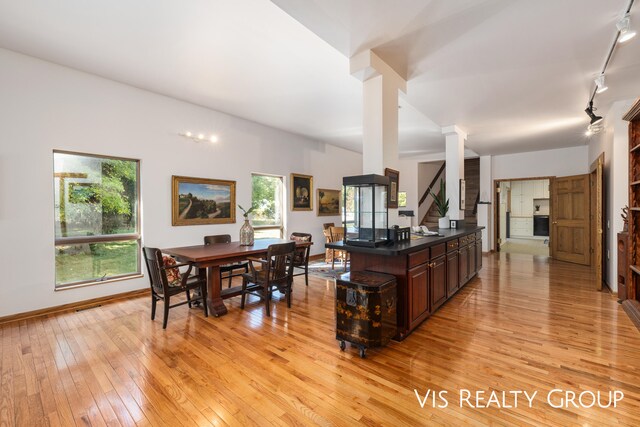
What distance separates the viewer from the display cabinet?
9.55 feet

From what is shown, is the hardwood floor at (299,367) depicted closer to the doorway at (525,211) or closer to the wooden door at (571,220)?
the wooden door at (571,220)

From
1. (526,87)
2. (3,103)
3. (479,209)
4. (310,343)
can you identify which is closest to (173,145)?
(3,103)

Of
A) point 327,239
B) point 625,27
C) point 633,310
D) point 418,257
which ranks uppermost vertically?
point 625,27

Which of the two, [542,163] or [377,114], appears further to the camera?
[542,163]

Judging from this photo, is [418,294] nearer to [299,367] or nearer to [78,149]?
[299,367]

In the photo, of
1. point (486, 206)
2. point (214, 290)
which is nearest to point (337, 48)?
point (214, 290)

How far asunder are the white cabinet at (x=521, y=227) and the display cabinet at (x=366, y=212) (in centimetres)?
1175

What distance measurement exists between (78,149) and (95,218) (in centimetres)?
97

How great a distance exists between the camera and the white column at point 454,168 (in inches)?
210

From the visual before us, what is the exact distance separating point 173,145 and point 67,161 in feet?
4.58

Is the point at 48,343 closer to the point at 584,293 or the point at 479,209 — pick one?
the point at 584,293

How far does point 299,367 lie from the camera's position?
2.37m

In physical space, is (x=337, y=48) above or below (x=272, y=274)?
above

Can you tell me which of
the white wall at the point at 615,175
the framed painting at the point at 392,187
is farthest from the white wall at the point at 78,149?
the white wall at the point at 615,175
